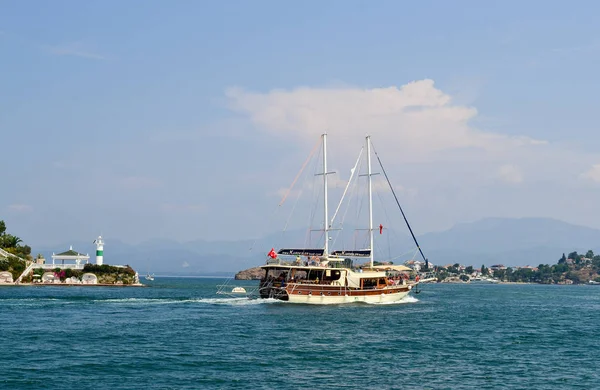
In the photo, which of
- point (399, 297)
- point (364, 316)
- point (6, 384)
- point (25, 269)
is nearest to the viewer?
point (6, 384)

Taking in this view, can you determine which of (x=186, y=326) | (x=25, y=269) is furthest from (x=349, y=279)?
(x=25, y=269)

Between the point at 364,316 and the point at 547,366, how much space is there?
26.6 m

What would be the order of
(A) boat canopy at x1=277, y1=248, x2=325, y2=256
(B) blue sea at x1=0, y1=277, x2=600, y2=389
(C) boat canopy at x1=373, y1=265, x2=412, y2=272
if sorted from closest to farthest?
(B) blue sea at x1=0, y1=277, x2=600, y2=389 → (A) boat canopy at x1=277, y1=248, x2=325, y2=256 → (C) boat canopy at x1=373, y1=265, x2=412, y2=272

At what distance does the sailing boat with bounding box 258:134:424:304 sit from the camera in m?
74.2

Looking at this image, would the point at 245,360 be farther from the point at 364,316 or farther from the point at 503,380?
the point at 364,316

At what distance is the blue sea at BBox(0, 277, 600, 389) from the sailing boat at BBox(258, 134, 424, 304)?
5936mm

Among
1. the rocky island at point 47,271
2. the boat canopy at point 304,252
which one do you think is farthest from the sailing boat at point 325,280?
the rocky island at point 47,271

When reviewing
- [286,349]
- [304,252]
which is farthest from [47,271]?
[286,349]

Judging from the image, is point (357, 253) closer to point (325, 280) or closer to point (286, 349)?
point (325, 280)

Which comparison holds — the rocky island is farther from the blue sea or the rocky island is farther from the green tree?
the blue sea

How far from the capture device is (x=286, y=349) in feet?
137

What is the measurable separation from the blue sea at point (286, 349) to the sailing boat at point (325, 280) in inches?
234

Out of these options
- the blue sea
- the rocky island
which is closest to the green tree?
the rocky island

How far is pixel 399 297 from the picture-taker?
84562 mm
